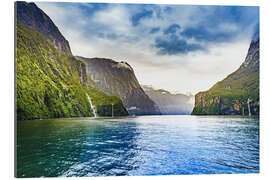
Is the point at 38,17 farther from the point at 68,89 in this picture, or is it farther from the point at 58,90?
the point at 68,89

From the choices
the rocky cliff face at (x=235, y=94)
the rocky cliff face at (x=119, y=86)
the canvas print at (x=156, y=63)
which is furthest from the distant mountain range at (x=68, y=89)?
the canvas print at (x=156, y=63)

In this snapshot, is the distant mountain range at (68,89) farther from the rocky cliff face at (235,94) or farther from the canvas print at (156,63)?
the canvas print at (156,63)

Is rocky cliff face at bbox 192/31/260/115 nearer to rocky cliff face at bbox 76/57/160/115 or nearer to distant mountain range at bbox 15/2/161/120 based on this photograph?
rocky cliff face at bbox 76/57/160/115

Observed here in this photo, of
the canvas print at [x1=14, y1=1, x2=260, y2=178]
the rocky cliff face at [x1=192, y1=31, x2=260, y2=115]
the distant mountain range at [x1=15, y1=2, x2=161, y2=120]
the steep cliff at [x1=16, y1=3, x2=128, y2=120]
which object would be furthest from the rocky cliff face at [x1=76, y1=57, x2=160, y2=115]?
the canvas print at [x1=14, y1=1, x2=260, y2=178]

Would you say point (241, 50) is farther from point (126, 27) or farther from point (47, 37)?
point (47, 37)

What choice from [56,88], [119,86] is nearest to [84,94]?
[56,88]

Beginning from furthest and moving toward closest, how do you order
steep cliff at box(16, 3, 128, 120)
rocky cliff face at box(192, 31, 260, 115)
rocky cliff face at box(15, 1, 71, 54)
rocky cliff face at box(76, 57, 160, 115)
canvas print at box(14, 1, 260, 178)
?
1. steep cliff at box(16, 3, 128, 120)
2. rocky cliff face at box(76, 57, 160, 115)
3. rocky cliff face at box(192, 31, 260, 115)
4. rocky cliff face at box(15, 1, 71, 54)
5. canvas print at box(14, 1, 260, 178)

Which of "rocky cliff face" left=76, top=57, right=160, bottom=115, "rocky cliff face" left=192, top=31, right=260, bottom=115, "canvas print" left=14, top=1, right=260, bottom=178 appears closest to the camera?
"canvas print" left=14, top=1, right=260, bottom=178

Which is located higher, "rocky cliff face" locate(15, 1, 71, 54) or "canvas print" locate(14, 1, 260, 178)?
"rocky cliff face" locate(15, 1, 71, 54)

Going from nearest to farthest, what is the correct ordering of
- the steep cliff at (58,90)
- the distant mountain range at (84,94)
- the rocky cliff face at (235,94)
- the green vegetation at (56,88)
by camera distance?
the rocky cliff face at (235,94), the distant mountain range at (84,94), the green vegetation at (56,88), the steep cliff at (58,90)

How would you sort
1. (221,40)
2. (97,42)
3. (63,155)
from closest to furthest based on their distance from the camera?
(63,155)
(221,40)
(97,42)
